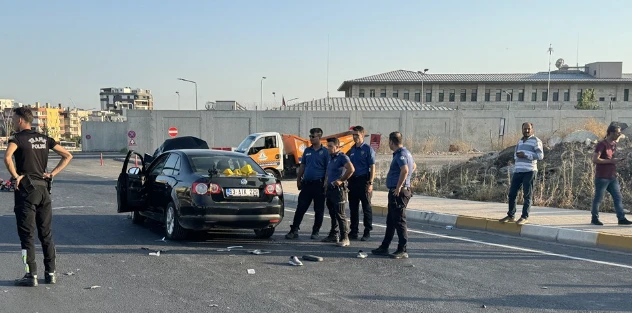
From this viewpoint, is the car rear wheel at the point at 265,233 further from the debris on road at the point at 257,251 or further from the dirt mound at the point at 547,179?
the dirt mound at the point at 547,179

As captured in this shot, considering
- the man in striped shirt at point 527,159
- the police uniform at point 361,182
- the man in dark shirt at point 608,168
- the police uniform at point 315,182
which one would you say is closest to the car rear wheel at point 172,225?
the police uniform at point 315,182

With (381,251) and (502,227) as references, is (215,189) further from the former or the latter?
(502,227)

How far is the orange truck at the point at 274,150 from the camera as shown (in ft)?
63.4

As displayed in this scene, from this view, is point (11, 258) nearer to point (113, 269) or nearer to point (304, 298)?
point (113, 269)

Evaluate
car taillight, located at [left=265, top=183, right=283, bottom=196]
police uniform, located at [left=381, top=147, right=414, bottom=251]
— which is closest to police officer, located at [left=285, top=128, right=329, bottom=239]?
car taillight, located at [left=265, top=183, right=283, bottom=196]

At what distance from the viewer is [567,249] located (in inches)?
318

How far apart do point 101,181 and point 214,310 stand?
17229mm

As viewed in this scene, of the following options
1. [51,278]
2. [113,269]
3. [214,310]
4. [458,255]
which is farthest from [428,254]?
[51,278]

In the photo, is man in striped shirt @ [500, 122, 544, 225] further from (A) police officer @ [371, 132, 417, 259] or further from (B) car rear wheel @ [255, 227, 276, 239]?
(B) car rear wheel @ [255, 227, 276, 239]

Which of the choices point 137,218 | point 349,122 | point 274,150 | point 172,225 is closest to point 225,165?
point 172,225

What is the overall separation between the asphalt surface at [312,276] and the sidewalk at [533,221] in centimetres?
41

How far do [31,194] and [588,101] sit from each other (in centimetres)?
7492

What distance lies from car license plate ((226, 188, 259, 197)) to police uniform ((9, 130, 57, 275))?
104 inches

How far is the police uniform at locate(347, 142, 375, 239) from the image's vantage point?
8648mm
